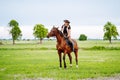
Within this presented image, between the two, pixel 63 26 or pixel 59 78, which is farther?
pixel 63 26

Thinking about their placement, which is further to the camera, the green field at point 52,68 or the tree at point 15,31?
the tree at point 15,31

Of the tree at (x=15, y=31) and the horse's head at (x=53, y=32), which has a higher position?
the tree at (x=15, y=31)

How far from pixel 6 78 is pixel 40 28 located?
470ft

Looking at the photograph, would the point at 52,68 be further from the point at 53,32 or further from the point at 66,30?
the point at 66,30

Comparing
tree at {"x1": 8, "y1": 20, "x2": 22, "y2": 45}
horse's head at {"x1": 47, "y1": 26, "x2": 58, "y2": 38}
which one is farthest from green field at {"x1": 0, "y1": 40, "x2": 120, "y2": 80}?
tree at {"x1": 8, "y1": 20, "x2": 22, "y2": 45}

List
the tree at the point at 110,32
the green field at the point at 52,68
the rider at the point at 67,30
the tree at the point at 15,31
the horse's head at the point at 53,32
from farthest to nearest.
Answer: the tree at the point at 110,32 < the tree at the point at 15,31 < the rider at the point at 67,30 < the horse's head at the point at 53,32 < the green field at the point at 52,68

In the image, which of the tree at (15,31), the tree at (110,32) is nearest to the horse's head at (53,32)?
the tree at (15,31)

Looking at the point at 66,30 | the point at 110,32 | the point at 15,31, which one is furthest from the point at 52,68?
the point at 110,32

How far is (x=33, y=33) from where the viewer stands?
159 metres

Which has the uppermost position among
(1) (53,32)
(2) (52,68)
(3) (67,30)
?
(3) (67,30)

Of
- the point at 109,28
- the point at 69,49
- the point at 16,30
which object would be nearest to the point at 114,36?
the point at 109,28

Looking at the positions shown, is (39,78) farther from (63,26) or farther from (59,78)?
(63,26)

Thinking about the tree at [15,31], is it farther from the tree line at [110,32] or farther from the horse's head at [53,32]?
the horse's head at [53,32]

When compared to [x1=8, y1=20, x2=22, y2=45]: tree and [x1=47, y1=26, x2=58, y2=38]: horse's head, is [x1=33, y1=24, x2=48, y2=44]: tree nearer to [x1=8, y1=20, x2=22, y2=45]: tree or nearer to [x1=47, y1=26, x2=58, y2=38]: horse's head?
[x1=8, y1=20, x2=22, y2=45]: tree
